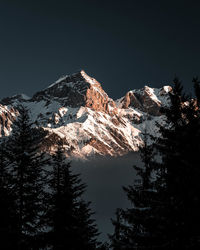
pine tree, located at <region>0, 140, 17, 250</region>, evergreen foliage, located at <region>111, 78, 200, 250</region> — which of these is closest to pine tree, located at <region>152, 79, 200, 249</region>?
evergreen foliage, located at <region>111, 78, 200, 250</region>

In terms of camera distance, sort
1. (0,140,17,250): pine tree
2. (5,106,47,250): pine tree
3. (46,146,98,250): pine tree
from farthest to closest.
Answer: (46,146,98,250): pine tree, (5,106,47,250): pine tree, (0,140,17,250): pine tree

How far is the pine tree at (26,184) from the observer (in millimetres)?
15562

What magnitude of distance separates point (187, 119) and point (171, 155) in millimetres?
1865

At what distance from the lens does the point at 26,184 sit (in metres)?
16.6

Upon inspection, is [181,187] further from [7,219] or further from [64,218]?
[64,218]

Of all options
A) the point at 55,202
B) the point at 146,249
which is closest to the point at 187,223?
the point at 146,249

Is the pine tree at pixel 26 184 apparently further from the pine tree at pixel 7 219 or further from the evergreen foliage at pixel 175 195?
the evergreen foliage at pixel 175 195

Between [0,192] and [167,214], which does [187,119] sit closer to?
[167,214]

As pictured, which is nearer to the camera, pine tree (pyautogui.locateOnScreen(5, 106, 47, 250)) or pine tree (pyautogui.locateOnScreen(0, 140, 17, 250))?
pine tree (pyautogui.locateOnScreen(0, 140, 17, 250))

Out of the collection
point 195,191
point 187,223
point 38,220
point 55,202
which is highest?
point 55,202

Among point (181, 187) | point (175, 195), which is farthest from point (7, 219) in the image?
point (181, 187)

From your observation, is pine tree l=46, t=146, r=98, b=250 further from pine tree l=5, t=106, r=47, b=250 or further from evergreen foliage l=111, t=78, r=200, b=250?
evergreen foliage l=111, t=78, r=200, b=250

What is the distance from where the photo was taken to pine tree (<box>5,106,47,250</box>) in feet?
51.1

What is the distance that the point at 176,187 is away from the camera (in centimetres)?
1041
